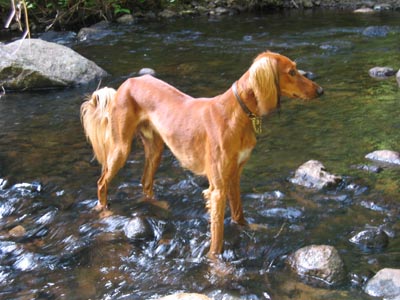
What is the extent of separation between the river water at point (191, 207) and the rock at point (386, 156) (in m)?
0.16

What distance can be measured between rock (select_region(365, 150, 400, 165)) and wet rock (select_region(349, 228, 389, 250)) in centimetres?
180

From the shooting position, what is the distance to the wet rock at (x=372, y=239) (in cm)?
453

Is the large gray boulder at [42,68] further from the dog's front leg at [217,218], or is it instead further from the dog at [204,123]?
the dog's front leg at [217,218]

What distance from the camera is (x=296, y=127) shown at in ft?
24.7

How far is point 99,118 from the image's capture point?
5.62 metres

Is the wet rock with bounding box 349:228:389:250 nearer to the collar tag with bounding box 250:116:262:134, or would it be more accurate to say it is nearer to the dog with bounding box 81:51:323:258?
the dog with bounding box 81:51:323:258

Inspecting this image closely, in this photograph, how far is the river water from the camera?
4.32 meters

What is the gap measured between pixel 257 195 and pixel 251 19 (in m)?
13.0

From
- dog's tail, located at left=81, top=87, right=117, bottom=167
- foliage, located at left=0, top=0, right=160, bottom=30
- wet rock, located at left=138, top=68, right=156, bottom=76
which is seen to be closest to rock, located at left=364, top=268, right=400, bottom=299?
dog's tail, located at left=81, top=87, right=117, bottom=167

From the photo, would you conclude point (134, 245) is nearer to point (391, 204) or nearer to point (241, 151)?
point (241, 151)

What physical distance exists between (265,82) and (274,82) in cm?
8

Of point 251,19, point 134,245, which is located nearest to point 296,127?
point 134,245

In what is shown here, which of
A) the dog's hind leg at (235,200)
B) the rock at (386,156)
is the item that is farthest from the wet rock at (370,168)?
the dog's hind leg at (235,200)

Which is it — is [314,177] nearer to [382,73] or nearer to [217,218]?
[217,218]
